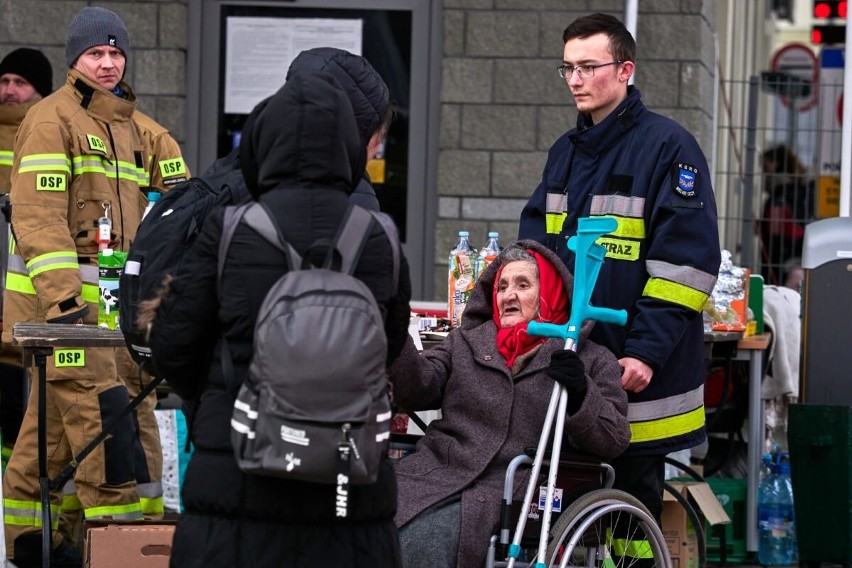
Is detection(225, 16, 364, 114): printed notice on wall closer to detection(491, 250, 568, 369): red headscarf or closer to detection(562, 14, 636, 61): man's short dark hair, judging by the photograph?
detection(562, 14, 636, 61): man's short dark hair

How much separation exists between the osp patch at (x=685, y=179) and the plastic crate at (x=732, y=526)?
8.78 feet

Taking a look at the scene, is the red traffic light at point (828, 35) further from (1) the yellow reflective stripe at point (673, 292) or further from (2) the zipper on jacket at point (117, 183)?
(1) the yellow reflective stripe at point (673, 292)

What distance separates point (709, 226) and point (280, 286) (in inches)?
80.1

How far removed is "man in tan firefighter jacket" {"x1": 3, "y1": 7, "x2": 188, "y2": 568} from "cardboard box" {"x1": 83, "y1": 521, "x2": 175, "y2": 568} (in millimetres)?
1085

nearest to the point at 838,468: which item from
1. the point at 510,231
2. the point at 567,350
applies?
the point at 567,350

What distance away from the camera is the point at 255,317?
3.43 meters

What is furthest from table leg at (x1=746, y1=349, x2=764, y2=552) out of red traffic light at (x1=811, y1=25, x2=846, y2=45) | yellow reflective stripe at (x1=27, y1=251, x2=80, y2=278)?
red traffic light at (x1=811, y1=25, x2=846, y2=45)

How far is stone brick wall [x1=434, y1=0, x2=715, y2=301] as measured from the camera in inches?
349

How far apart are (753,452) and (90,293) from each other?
3.07m

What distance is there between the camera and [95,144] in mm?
6316

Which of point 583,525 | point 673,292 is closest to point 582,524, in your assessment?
point 583,525

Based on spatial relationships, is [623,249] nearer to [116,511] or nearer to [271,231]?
[271,231]

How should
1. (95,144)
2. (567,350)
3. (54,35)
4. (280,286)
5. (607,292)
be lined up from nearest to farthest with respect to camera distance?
(280,286) → (567,350) → (607,292) → (95,144) → (54,35)

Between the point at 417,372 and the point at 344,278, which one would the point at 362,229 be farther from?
the point at 417,372
